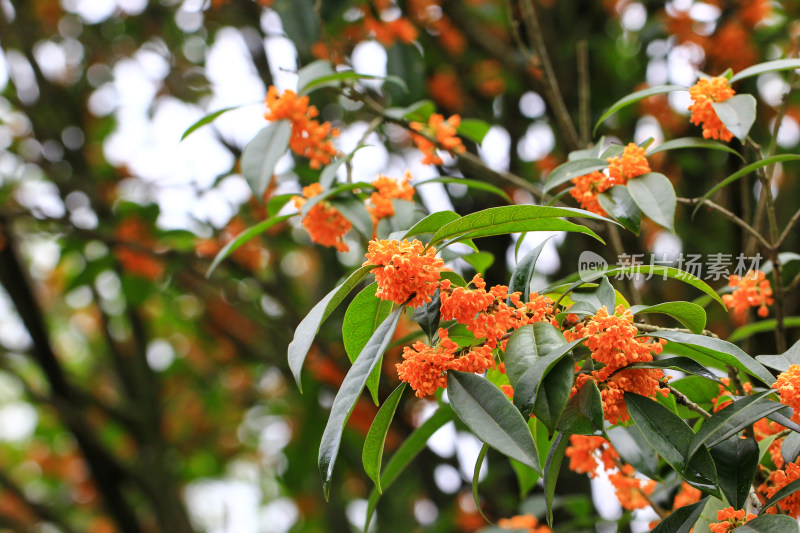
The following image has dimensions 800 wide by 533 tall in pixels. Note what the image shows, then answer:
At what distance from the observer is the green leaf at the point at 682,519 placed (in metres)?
0.88

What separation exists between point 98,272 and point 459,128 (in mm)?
1523

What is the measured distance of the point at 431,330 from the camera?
0.84 metres

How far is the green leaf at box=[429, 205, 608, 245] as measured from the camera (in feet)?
2.63

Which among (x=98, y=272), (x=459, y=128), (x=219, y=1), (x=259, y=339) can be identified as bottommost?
(x=259, y=339)

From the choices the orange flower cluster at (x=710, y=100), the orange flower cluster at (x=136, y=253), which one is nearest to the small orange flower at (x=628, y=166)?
the orange flower cluster at (x=710, y=100)

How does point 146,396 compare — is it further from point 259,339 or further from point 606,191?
point 606,191

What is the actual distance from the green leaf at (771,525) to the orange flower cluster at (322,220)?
78cm

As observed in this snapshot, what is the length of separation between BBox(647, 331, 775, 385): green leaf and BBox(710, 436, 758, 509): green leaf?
0.32 ft

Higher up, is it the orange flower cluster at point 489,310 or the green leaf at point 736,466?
the orange flower cluster at point 489,310

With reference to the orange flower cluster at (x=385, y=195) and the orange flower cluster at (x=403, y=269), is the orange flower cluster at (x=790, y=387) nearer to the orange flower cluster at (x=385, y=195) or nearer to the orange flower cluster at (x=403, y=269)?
the orange flower cluster at (x=403, y=269)

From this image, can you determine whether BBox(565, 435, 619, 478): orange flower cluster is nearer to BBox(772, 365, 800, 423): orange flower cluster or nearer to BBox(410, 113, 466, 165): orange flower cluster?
BBox(772, 365, 800, 423): orange flower cluster

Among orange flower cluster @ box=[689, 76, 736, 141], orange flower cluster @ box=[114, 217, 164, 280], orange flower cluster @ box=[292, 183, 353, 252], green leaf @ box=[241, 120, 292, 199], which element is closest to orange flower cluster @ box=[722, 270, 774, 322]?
orange flower cluster @ box=[689, 76, 736, 141]

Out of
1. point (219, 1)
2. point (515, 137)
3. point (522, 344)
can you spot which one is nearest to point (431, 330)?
point (522, 344)

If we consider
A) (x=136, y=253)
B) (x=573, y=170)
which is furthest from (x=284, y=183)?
(x=573, y=170)
